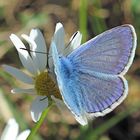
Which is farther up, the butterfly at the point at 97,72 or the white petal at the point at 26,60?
the butterfly at the point at 97,72

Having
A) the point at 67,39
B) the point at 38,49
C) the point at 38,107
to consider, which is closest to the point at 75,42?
the point at 38,49

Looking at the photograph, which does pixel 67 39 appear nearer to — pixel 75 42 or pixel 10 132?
pixel 75 42

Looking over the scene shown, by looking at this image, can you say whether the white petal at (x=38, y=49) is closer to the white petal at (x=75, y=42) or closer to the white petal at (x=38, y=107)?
the white petal at (x=75, y=42)

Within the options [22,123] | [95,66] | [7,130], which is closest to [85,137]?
[22,123]

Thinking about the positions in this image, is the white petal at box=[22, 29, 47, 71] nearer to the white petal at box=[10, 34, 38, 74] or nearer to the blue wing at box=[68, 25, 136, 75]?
the white petal at box=[10, 34, 38, 74]

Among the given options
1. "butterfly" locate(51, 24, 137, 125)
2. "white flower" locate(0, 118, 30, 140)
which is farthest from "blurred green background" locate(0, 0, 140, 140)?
"butterfly" locate(51, 24, 137, 125)

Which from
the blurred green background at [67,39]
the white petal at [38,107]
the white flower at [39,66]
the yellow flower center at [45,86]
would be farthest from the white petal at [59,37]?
the blurred green background at [67,39]

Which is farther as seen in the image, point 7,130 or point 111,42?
point 7,130

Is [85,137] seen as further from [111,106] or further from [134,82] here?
[111,106]
